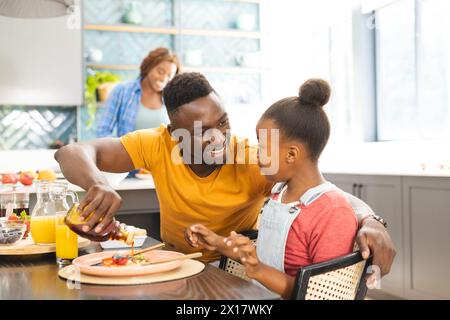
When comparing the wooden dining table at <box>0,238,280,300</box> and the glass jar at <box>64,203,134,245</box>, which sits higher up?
the glass jar at <box>64,203,134,245</box>

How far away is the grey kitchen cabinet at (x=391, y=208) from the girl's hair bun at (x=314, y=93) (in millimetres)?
2110

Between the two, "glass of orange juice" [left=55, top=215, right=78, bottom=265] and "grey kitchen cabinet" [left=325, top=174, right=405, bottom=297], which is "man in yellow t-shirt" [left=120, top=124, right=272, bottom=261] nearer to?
"glass of orange juice" [left=55, top=215, right=78, bottom=265]

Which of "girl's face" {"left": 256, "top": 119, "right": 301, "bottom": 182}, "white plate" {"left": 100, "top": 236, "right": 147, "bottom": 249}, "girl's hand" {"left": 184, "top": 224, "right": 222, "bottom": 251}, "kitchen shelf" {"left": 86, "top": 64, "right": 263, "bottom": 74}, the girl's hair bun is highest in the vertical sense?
"kitchen shelf" {"left": 86, "top": 64, "right": 263, "bottom": 74}

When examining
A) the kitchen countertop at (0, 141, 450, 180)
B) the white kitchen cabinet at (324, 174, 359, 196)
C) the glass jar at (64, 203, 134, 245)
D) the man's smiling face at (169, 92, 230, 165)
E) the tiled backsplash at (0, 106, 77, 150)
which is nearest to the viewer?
the glass jar at (64, 203, 134, 245)

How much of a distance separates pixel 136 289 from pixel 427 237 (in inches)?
99.9

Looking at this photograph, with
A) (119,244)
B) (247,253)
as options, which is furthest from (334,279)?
(119,244)

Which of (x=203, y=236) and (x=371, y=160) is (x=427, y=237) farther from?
(x=203, y=236)

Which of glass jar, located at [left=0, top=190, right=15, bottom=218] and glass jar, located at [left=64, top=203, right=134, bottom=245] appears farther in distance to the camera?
glass jar, located at [left=0, top=190, right=15, bottom=218]

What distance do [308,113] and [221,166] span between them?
0.41 metres

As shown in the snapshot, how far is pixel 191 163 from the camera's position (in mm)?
1755

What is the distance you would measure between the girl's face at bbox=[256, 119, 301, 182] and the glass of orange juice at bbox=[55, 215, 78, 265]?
529mm

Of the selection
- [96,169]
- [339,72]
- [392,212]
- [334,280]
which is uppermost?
[339,72]

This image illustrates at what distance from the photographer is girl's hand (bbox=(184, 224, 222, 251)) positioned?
1.24 m

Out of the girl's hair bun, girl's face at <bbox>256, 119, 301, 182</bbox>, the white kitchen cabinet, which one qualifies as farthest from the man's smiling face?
the white kitchen cabinet
